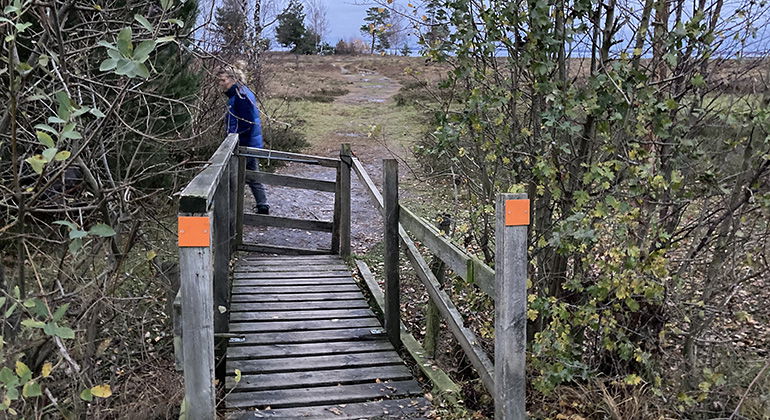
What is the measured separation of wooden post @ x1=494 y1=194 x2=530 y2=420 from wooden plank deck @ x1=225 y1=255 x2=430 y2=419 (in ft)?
2.54

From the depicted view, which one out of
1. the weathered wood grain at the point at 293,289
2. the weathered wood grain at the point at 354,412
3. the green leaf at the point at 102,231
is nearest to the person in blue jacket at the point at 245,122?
the weathered wood grain at the point at 293,289

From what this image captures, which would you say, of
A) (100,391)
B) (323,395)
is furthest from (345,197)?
(100,391)

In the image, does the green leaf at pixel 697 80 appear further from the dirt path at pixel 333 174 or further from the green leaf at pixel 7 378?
the green leaf at pixel 7 378

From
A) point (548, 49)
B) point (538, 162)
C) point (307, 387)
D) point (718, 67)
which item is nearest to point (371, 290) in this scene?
point (307, 387)

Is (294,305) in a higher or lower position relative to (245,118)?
lower

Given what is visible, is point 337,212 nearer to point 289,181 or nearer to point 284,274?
point 289,181

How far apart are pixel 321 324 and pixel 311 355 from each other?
1.90ft

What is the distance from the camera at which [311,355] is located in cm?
456

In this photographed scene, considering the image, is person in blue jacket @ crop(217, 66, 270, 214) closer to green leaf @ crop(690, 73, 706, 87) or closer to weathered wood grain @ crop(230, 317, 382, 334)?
weathered wood grain @ crop(230, 317, 382, 334)

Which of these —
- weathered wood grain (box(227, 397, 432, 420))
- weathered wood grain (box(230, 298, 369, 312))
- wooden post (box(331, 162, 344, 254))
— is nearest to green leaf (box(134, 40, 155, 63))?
weathered wood grain (box(227, 397, 432, 420))

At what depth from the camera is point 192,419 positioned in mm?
3012

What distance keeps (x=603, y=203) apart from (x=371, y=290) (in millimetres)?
2877

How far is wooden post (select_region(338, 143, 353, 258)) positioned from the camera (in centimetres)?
714

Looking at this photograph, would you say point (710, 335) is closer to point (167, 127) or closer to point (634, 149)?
point (634, 149)
